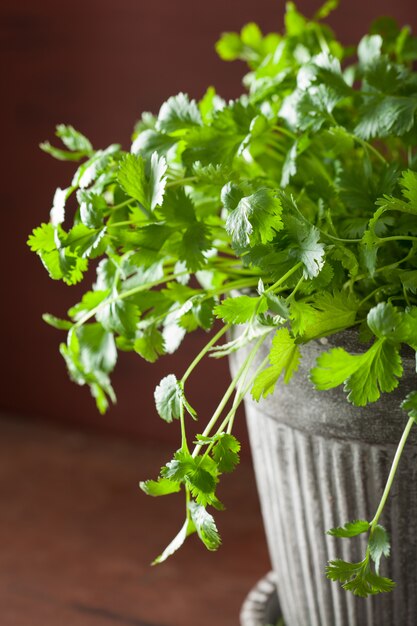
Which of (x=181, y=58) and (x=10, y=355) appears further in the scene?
(x=10, y=355)

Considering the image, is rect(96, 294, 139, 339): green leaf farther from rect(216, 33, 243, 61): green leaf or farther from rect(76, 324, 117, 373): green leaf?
rect(216, 33, 243, 61): green leaf

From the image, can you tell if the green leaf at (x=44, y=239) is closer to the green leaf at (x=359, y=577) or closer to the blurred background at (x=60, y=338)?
the green leaf at (x=359, y=577)

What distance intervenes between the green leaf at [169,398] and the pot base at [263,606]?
0.41 m

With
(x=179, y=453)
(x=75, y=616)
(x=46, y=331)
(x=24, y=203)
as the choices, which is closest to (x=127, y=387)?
(x=46, y=331)

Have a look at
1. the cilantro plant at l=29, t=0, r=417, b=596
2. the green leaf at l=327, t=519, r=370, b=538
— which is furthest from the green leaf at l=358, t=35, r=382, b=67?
the green leaf at l=327, t=519, r=370, b=538

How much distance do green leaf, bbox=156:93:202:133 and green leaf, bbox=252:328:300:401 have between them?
0.21 m

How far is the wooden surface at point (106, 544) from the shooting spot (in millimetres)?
1043

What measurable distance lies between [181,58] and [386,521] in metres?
0.79

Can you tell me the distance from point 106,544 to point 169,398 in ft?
2.09

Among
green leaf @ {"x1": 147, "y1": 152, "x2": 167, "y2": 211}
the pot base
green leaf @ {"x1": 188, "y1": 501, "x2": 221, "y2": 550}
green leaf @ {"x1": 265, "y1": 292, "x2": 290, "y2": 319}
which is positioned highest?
green leaf @ {"x1": 147, "y1": 152, "x2": 167, "y2": 211}

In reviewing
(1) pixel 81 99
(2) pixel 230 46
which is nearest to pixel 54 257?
(2) pixel 230 46

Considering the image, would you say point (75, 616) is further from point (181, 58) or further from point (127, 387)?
point (181, 58)

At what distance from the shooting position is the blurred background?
3.65 ft

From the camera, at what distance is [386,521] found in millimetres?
703
